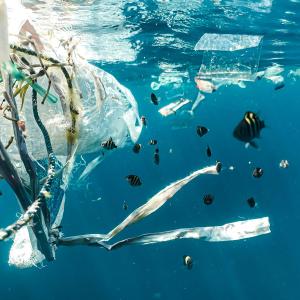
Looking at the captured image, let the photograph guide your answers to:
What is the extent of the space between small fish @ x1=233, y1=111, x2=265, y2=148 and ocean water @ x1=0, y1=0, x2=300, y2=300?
7.47 m

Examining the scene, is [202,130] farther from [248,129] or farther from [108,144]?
[108,144]

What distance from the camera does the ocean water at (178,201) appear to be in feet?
42.6

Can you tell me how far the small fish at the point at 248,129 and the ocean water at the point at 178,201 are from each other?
7.47 meters

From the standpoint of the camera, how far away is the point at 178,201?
35.5 m

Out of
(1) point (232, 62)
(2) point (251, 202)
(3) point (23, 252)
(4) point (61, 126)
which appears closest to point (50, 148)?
(4) point (61, 126)

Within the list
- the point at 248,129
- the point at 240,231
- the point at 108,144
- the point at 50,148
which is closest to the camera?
the point at 240,231

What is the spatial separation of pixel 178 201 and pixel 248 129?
30.9 meters

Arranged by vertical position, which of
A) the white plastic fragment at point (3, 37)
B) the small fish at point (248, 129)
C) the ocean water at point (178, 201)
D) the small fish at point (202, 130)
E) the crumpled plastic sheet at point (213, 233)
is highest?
the white plastic fragment at point (3, 37)

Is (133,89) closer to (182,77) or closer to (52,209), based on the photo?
(182,77)

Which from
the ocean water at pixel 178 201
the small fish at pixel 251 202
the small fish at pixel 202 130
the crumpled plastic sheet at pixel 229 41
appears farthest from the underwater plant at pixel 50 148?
the crumpled plastic sheet at pixel 229 41

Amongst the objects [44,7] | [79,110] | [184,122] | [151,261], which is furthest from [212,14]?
[151,261]

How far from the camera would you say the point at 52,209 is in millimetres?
3215

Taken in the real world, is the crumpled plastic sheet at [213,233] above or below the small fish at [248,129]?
above

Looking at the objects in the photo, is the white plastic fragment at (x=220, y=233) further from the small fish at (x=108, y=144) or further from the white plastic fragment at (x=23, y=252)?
the small fish at (x=108, y=144)
